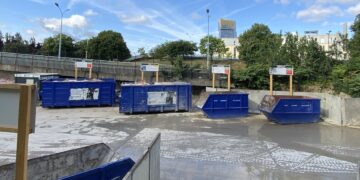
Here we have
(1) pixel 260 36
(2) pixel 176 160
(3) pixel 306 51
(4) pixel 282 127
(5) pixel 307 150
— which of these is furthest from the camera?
(1) pixel 260 36

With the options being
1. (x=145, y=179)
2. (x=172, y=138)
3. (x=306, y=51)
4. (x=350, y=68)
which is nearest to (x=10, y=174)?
(x=145, y=179)

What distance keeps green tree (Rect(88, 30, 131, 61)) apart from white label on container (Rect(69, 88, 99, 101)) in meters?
58.6

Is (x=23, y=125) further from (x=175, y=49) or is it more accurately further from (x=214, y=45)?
(x=214, y=45)

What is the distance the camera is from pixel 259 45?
156ft

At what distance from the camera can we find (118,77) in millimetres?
33031

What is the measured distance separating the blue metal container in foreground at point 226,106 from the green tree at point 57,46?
2724 inches

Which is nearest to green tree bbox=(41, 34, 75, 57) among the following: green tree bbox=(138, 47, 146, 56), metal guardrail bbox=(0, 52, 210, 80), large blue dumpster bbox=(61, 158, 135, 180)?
green tree bbox=(138, 47, 146, 56)

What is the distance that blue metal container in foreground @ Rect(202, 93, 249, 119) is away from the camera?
19969 mm

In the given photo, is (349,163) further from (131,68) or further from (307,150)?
(131,68)

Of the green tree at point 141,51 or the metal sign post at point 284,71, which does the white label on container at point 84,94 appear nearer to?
the metal sign post at point 284,71

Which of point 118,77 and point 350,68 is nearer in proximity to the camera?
point 350,68

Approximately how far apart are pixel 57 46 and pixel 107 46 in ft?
38.3

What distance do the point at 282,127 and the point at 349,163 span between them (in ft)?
21.8

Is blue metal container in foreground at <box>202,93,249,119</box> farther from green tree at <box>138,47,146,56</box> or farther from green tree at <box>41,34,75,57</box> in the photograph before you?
green tree at <box>138,47,146,56</box>
